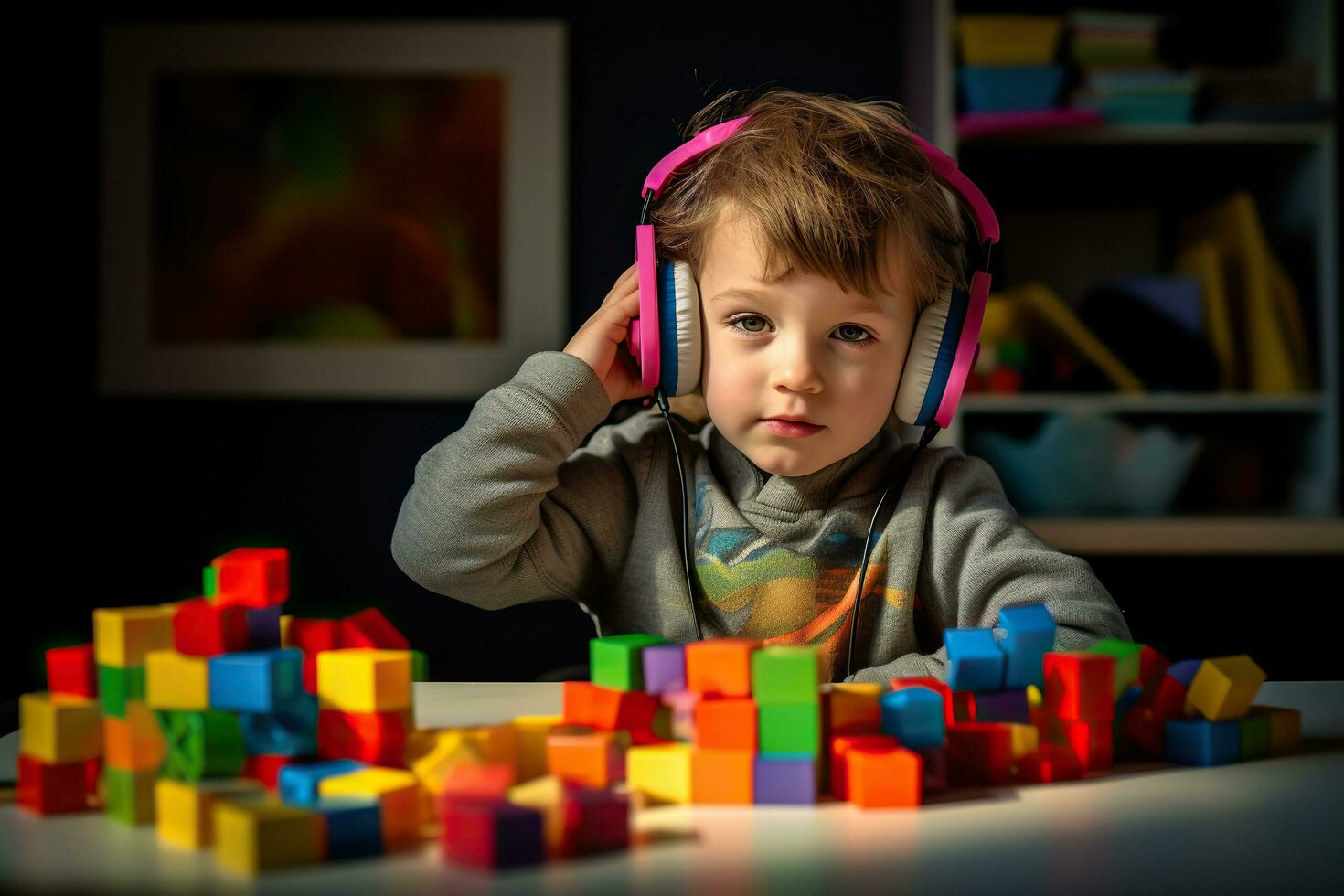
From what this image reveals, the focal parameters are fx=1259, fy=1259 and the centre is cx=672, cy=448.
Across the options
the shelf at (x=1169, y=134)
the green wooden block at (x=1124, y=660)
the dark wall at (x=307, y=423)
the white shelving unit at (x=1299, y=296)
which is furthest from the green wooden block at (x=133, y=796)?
the dark wall at (x=307, y=423)

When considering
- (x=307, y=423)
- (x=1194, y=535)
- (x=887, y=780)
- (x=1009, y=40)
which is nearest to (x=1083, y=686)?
(x=887, y=780)

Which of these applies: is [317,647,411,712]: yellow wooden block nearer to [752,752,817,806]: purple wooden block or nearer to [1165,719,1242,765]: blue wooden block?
[752,752,817,806]: purple wooden block

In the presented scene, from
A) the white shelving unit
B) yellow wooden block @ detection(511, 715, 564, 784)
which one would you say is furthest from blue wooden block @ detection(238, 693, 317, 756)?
the white shelving unit

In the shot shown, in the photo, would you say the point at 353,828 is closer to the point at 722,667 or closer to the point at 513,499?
the point at 722,667

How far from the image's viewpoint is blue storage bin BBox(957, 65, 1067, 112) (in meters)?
2.31

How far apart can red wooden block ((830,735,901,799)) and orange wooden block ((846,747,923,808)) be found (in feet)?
0.05

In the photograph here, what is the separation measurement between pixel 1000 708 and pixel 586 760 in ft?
0.81

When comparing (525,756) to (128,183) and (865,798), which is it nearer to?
(865,798)

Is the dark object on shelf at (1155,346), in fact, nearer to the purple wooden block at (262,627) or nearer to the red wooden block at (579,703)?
the red wooden block at (579,703)

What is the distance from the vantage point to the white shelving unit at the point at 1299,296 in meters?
2.30

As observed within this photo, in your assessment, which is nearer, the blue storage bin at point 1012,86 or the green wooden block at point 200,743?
the green wooden block at point 200,743

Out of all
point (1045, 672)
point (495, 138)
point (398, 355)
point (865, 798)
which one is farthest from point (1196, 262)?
point (865, 798)

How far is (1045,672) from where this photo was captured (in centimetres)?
73

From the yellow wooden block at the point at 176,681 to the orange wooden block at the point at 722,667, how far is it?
237 millimetres
